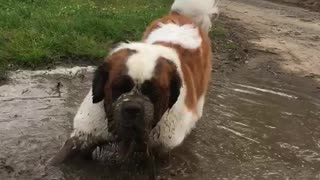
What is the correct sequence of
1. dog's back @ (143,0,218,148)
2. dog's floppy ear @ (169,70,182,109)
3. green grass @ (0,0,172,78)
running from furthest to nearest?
green grass @ (0,0,172,78), dog's back @ (143,0,218,148), dog's floppy ear @ (169,70,182,109)

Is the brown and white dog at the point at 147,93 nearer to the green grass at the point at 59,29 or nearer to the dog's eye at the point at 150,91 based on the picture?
the dog's eye at the point at 150,91

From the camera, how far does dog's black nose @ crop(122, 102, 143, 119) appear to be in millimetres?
4250

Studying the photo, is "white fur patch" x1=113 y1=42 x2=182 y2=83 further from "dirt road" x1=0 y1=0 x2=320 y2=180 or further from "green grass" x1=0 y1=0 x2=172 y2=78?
"green grass" x1=0 y1=0 x2=172 y2=78

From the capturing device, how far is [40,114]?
6551mm

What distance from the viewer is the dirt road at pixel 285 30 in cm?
1055

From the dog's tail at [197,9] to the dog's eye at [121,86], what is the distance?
2.98m

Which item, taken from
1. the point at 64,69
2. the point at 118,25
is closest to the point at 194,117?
the point at 64,69

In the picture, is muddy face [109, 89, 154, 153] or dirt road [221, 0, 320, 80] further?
dirt road [221, 0, 320, 80]

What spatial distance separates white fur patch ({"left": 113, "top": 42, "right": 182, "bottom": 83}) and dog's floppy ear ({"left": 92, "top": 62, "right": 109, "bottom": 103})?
0.23 meters

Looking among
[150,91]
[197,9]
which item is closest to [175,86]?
[150,91]

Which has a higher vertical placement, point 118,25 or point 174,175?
point 174,175

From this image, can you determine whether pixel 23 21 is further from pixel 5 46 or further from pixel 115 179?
pixel 115 179

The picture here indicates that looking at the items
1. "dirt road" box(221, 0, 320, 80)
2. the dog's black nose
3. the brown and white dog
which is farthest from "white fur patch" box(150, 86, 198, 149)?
"dirt road" box(221, 0, 320, 80)

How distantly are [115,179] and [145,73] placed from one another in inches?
46.0
